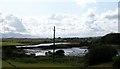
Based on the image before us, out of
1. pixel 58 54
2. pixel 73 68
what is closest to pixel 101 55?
pixel 73 68

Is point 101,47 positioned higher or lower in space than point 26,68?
higher

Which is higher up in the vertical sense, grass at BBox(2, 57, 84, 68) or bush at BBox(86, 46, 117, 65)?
bush at BBox(86, 46, 117, 65)

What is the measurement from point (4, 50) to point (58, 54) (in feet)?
40.0

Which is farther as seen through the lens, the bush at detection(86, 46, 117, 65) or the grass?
the grass

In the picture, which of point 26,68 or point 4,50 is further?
point 4,50

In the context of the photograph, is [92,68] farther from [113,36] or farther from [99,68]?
[113,36]

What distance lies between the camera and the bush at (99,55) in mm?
33188

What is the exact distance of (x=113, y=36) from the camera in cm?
7588

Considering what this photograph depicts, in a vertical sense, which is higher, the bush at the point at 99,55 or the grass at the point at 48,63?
the bush at the point at 99,55

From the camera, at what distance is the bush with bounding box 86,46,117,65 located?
3319 cm

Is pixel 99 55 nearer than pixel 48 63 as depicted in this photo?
Yes

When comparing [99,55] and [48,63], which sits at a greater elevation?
[99,55]

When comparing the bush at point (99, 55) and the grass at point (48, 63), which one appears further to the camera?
the grass at point (48, 63)

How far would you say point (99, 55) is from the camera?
33.6m
